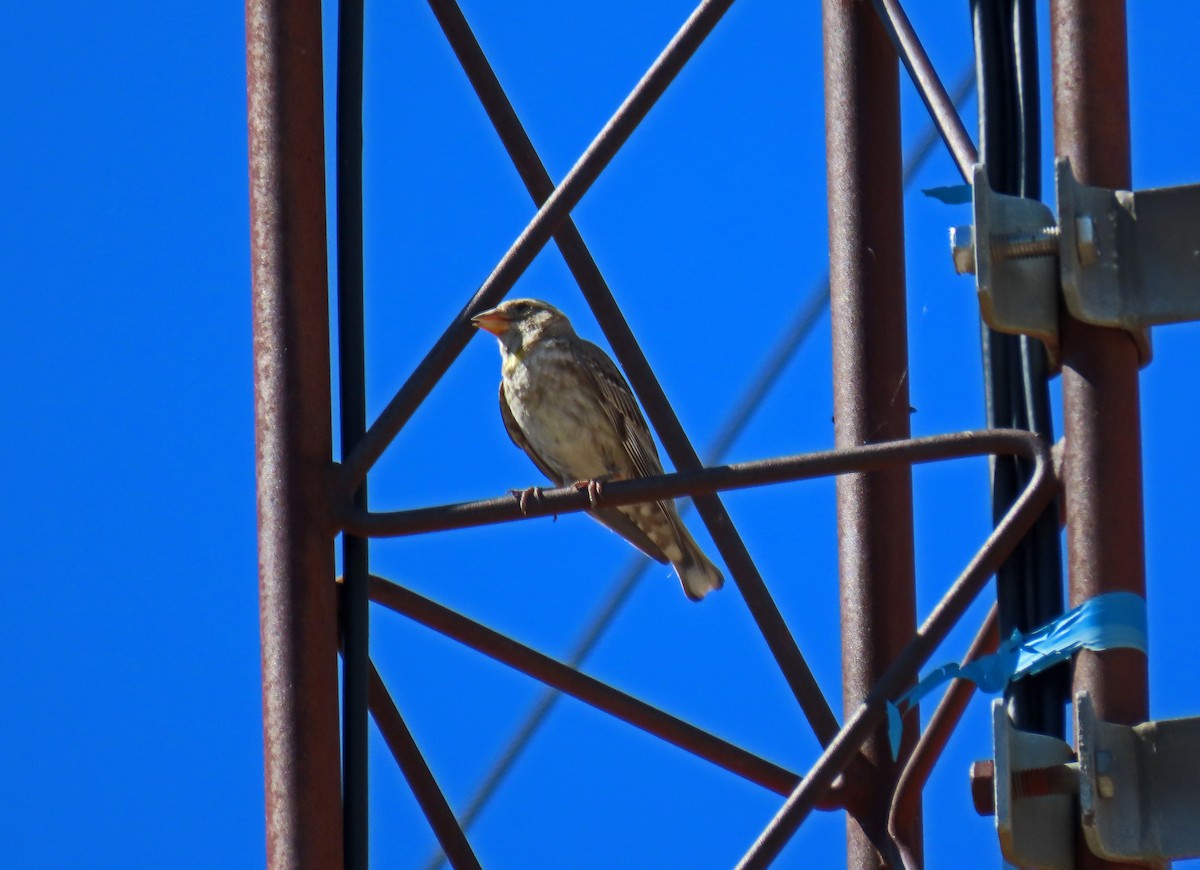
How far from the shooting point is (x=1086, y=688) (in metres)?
3.41

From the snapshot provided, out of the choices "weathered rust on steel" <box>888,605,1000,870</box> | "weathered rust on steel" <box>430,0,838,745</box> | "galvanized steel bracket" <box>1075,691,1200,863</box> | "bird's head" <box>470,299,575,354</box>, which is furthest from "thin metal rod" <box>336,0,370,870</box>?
"bird's head" <box>470,299,575,354</box>

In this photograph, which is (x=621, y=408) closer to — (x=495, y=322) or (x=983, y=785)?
(x=495, y=322)

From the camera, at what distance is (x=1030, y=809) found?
3.22m

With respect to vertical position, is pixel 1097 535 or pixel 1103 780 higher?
pixel 1097 535

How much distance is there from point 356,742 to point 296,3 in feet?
5.35

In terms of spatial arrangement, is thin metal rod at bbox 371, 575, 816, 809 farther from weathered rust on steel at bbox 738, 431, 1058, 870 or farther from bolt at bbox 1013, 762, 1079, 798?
bolt at bbox 1013, 762, 1079, 798

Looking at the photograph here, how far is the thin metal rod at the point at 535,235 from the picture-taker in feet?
14.2

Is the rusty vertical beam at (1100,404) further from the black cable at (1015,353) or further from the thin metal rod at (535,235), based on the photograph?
the thin metal rod at (535,235)

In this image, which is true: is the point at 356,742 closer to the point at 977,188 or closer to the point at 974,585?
the point at 974,585

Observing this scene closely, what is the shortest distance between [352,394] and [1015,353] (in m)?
1.50

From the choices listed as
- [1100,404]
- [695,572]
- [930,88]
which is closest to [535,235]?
[930,88]

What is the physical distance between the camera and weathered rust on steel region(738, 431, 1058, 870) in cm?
366

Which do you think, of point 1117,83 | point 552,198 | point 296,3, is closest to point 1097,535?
point 1117,83

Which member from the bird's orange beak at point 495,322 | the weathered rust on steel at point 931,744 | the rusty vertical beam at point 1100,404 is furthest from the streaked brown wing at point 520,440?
the rusty vertical beam at point 1100,404
